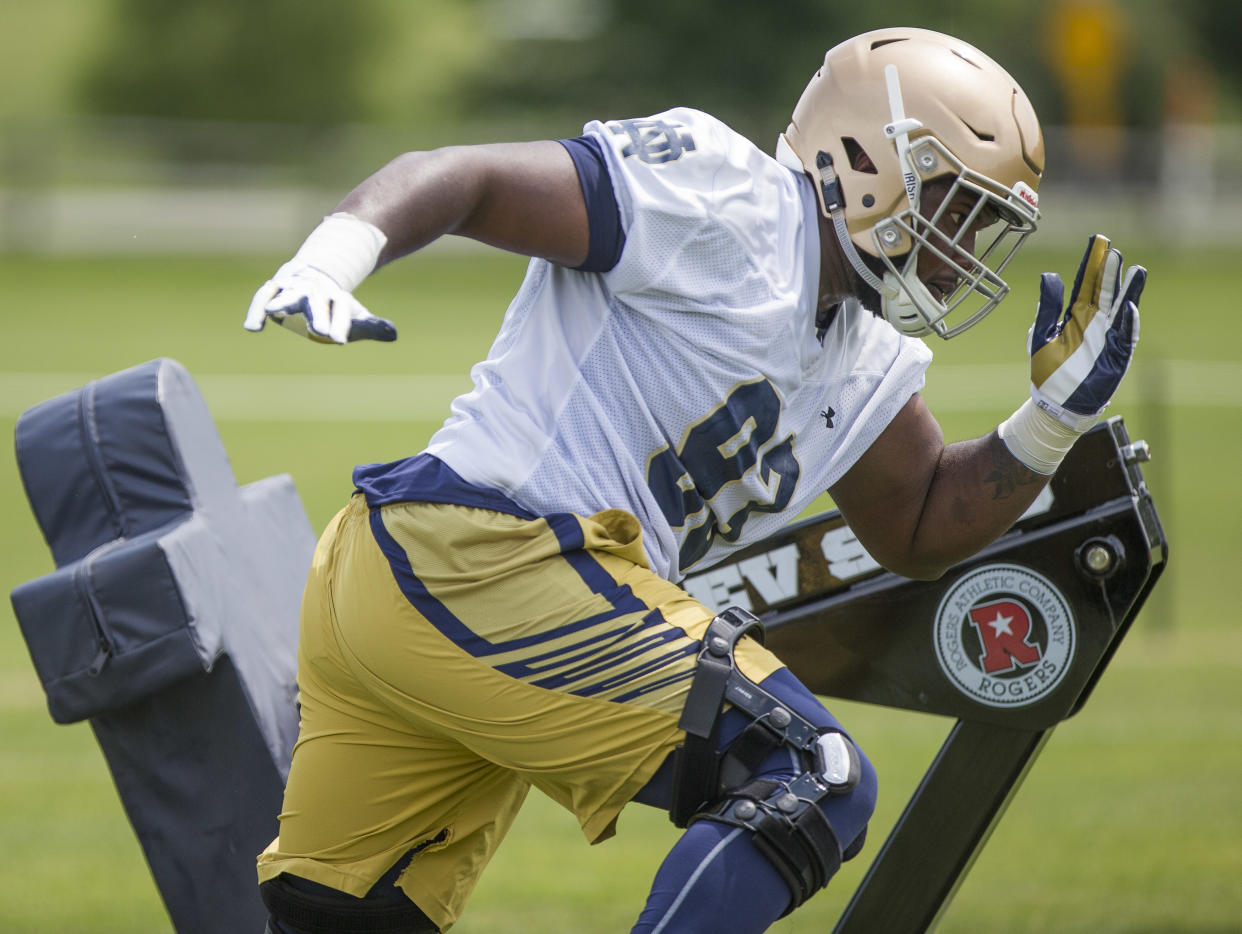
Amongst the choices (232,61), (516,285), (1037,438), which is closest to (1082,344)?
(1037,438)

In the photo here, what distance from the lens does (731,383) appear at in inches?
91.1

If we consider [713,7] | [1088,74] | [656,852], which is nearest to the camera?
[656,852]

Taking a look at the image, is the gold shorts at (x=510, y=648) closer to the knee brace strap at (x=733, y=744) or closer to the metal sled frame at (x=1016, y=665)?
the knee brace strap at (x=733, y=744)

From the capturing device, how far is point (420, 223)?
208cm

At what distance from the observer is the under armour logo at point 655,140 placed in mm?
2244

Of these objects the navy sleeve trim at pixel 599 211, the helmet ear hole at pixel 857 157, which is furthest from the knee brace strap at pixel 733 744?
the helmet ear hole at pixel 857 157

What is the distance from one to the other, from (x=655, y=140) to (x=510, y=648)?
75 cm

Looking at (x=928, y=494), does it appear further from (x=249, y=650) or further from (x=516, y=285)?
(x=516, y=285)

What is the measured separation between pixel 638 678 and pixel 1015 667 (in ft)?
3.08

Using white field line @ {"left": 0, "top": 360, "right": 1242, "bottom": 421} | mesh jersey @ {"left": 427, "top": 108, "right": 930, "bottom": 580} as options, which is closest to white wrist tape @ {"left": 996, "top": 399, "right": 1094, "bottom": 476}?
mesh jersey @ {"left": 427, "top": 108, "right": 930, "bottom": 580}

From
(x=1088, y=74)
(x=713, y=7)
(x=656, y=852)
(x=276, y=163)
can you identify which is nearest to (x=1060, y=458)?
(x=656, y=852)

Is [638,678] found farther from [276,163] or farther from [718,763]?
[276,163]

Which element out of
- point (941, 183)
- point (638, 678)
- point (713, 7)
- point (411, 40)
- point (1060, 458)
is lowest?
point (411, 40)

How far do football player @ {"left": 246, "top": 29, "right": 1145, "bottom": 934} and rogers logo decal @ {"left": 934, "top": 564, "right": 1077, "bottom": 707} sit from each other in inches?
13.4
